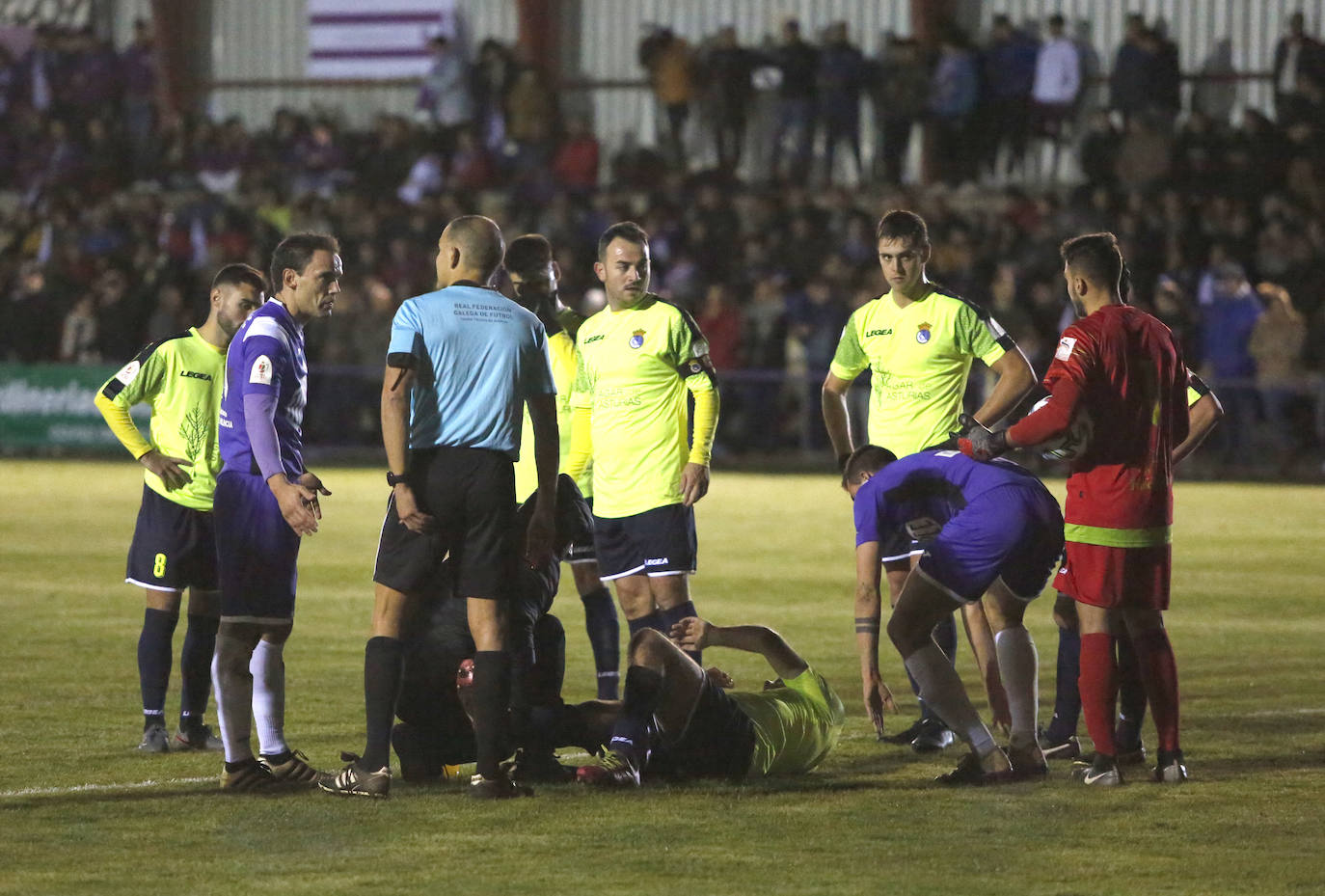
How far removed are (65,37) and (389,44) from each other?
5372 mm

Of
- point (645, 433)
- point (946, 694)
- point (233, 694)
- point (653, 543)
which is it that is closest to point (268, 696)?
point (233, 694)

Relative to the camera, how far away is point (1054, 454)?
25.6 ft

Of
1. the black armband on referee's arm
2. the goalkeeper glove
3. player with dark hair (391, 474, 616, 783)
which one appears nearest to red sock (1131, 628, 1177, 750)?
the goalkeeper glove

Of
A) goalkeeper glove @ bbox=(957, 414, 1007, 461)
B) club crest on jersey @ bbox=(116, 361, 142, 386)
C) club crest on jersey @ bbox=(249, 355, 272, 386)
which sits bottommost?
goalkeeper glove @ bbox=(957, 414, 1007, 461)

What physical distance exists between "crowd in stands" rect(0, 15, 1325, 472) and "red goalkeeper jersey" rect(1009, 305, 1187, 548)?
46.9 ft

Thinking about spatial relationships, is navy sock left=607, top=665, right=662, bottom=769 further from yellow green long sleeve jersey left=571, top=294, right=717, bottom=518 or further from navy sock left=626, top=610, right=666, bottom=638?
yellow green long sleeve jersey left=571, top=294, right=717, bottom=518

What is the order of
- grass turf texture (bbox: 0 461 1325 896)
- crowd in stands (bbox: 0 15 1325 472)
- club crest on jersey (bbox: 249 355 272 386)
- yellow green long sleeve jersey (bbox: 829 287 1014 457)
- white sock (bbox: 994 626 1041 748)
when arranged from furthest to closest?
crowd in stands (bbox: 0 15 1325 472) < yellow green long sleeve jersey (bbox: 829 287 1014 457) < white sock (bbox: 994 626 1041 748) < club crest on jersey (bbox: 249 355 272 386) < grass turf texture (bbox: 0 461 1325 896)

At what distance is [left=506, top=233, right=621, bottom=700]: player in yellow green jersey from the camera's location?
9.66m

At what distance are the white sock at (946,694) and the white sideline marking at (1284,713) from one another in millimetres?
2203

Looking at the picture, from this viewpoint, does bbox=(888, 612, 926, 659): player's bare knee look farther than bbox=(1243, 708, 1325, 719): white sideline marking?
No

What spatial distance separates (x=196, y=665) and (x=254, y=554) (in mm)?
1344

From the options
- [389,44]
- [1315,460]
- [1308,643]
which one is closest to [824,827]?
[1308,643]

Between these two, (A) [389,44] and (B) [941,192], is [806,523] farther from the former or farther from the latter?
(A) [389,44]

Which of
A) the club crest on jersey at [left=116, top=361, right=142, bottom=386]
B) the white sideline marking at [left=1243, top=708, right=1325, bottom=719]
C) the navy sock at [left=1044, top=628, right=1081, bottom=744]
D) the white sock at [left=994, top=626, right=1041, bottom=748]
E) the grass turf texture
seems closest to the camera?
the grass turf texture
